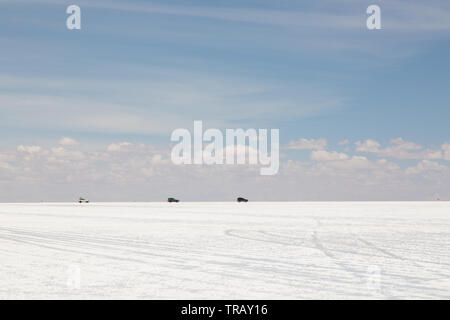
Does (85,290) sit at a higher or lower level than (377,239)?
lower

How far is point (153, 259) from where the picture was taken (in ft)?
52.0

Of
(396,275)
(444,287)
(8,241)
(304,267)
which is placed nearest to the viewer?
(444,287)

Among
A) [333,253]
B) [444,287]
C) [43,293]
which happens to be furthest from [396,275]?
[43,293]

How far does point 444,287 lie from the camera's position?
1134 cm

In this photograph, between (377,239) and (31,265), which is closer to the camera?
(31,265)

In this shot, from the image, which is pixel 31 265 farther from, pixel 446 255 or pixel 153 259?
pixel 446 255

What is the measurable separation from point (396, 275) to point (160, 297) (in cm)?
639

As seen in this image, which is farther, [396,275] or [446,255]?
[446,255]

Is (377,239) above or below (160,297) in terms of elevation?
above

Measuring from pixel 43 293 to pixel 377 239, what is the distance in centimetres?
1614
